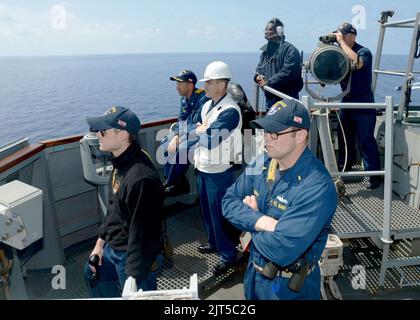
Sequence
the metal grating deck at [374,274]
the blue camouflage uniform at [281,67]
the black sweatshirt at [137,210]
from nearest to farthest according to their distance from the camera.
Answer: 1. the black sweatshirt at [137,210]
2. the metal grating deck at [374,274]
3. the blue camouflage uniform at [281,67]

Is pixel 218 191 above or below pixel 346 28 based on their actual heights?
below

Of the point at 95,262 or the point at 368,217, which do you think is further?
the point at 368,217

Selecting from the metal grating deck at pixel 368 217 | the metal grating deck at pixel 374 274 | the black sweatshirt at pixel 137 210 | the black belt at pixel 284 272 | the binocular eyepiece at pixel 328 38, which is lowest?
the metal grating deck at pixel 374 274

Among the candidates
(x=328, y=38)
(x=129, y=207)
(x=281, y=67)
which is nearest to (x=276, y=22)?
(x=281, y=67)

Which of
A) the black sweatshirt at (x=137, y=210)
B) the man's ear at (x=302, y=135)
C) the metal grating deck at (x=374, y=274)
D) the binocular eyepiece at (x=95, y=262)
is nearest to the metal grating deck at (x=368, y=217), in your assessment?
the metal grating deck at (x=374, y=274)

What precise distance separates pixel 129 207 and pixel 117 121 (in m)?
0.59

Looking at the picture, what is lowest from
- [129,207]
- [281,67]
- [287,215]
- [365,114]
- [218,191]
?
[218,191]

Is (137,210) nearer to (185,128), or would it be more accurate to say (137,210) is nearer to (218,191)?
(218,191)

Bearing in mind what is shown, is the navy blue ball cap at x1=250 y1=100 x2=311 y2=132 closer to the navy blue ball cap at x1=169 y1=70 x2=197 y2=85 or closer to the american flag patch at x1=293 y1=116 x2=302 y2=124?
the american flag patch at x1=293 y1=116 x2=302 y2=124

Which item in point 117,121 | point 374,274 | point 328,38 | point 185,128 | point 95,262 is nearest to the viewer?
point 117,121

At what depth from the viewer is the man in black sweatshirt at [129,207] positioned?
227 cm

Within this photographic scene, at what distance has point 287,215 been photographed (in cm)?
196

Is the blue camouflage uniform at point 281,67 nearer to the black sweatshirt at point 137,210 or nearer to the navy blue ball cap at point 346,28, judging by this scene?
the navy blue ball cap at point 346,28
